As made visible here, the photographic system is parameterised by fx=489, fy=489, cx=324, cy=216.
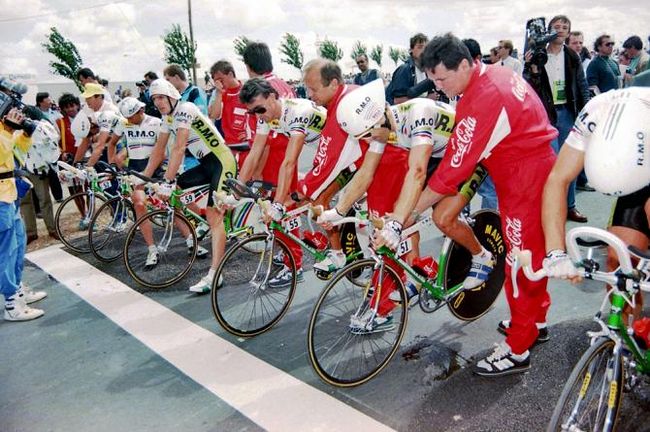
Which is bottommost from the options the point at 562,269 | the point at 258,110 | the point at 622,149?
the point at 562,269

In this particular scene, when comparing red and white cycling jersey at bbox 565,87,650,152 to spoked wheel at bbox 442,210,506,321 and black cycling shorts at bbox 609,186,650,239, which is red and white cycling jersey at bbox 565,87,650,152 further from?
spoked wheel at bbox 442,210,506,321

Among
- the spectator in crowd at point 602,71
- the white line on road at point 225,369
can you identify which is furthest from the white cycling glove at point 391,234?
the spectator in crowd at point 602,71

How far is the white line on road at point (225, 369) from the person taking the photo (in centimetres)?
291

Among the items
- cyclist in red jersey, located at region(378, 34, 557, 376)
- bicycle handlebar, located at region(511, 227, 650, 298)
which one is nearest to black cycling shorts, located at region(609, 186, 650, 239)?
cyclist in red jersey, located at region(378, 34, 557, 376)

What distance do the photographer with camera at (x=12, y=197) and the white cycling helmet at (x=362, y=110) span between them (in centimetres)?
307

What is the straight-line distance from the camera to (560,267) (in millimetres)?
2053

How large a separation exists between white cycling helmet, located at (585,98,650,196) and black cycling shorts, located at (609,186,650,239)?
536mm

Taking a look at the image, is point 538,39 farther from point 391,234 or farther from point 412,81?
point 391,234

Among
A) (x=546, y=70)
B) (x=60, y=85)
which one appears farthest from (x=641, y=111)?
(x=60, y=85)

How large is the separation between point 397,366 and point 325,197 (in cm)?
148

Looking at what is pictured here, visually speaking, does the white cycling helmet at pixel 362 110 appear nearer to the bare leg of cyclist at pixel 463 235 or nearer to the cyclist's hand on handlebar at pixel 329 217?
the cyclist's hand on handlebar at pixel 329 217

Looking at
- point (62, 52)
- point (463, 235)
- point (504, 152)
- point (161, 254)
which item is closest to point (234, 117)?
point (161, 254)

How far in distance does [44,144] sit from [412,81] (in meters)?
4.48

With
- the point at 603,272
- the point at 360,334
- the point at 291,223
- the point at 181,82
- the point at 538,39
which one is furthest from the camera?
the point at 181,82
